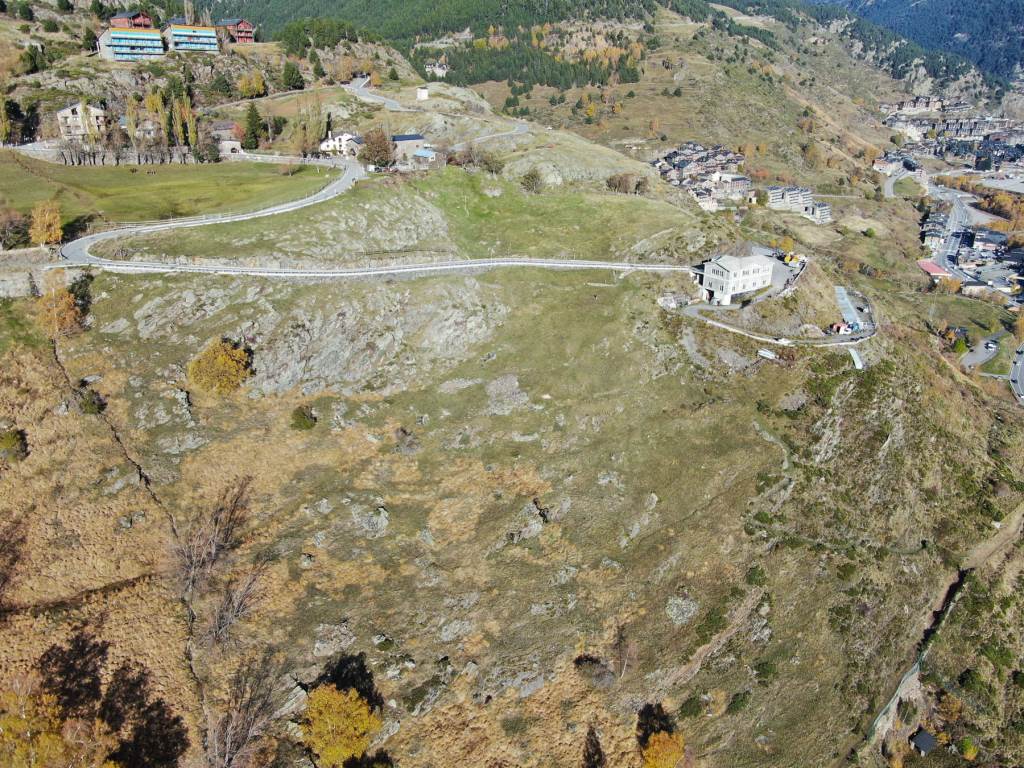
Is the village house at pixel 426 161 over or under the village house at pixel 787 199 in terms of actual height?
over

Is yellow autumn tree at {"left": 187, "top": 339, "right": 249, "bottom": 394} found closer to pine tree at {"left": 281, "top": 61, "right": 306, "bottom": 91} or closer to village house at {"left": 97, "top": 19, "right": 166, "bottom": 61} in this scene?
pine tree at {"left": 281, "top": 61, "right": 306, "bottom": 91}

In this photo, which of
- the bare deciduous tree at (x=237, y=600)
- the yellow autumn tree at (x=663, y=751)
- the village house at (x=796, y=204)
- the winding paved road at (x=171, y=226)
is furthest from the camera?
the village house at (x=796, y=204)

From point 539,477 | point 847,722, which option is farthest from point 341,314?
point 847,722

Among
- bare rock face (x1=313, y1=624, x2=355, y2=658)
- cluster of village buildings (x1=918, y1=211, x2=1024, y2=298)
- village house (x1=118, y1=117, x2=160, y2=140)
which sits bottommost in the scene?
cluster of village buildings (x1=918, y1=211, x2=1024, y2=298)

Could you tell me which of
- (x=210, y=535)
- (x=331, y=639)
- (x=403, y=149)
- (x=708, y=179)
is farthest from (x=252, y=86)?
(x=331, y=639)

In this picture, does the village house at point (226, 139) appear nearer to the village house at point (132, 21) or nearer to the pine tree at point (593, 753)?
the village house at point (132, 21)

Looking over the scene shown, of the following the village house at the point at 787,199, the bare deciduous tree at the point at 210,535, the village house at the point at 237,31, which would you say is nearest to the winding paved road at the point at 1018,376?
the village house at the point at 787,199

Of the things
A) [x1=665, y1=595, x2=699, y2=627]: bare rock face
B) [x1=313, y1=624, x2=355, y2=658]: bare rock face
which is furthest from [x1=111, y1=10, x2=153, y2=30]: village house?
[x1=665, y1=595, x2=699, y2=627]: bare rock face
